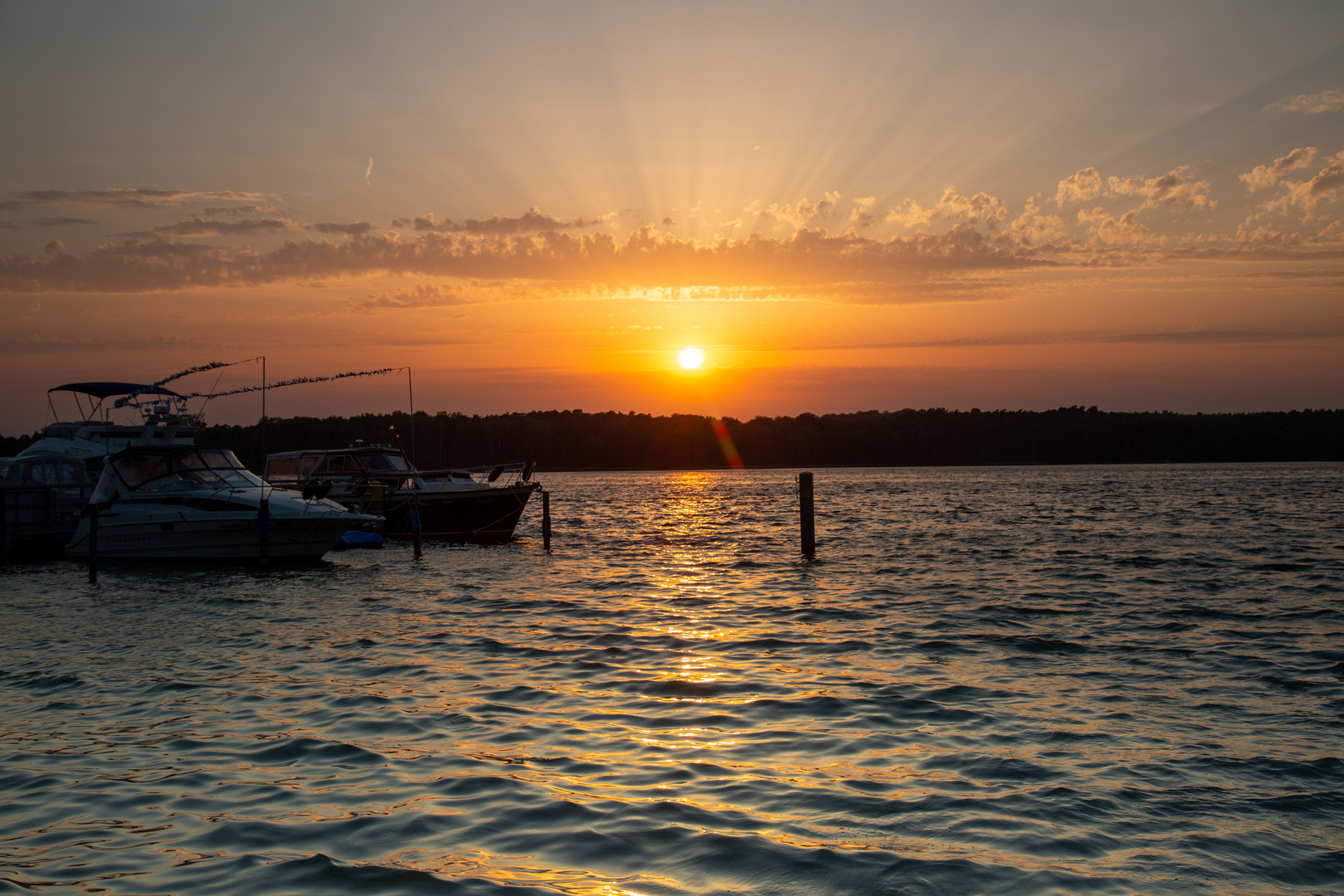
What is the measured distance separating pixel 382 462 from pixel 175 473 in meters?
8.47

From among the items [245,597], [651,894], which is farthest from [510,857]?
[245,597]

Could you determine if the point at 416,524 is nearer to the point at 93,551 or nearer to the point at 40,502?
the point at 93,551

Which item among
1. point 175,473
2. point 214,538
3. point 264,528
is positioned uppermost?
point 175,473

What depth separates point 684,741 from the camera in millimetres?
7727

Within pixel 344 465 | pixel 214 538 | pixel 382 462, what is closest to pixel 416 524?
pixel 214 538

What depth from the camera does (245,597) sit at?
1841cm

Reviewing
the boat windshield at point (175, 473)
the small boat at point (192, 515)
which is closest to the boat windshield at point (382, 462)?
the boat windshield at point (175, 473)

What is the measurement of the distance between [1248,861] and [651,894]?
351 centimetres

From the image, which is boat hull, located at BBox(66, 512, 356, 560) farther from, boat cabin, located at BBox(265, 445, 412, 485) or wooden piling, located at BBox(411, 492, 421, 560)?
boat cabin, located at BBox(265, 445, 412, 485)

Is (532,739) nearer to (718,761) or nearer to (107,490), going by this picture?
(718,761)

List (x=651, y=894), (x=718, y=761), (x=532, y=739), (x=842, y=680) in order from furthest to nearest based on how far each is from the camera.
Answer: (x=842, y=680) < (x=532, y=739) < (x=718, y=761) < (x=651, y=894)

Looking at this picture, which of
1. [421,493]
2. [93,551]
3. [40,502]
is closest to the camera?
[93,551]

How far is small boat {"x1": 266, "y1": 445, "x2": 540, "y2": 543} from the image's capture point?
30656 mm

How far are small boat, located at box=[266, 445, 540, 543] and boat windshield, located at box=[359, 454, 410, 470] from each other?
3cm
